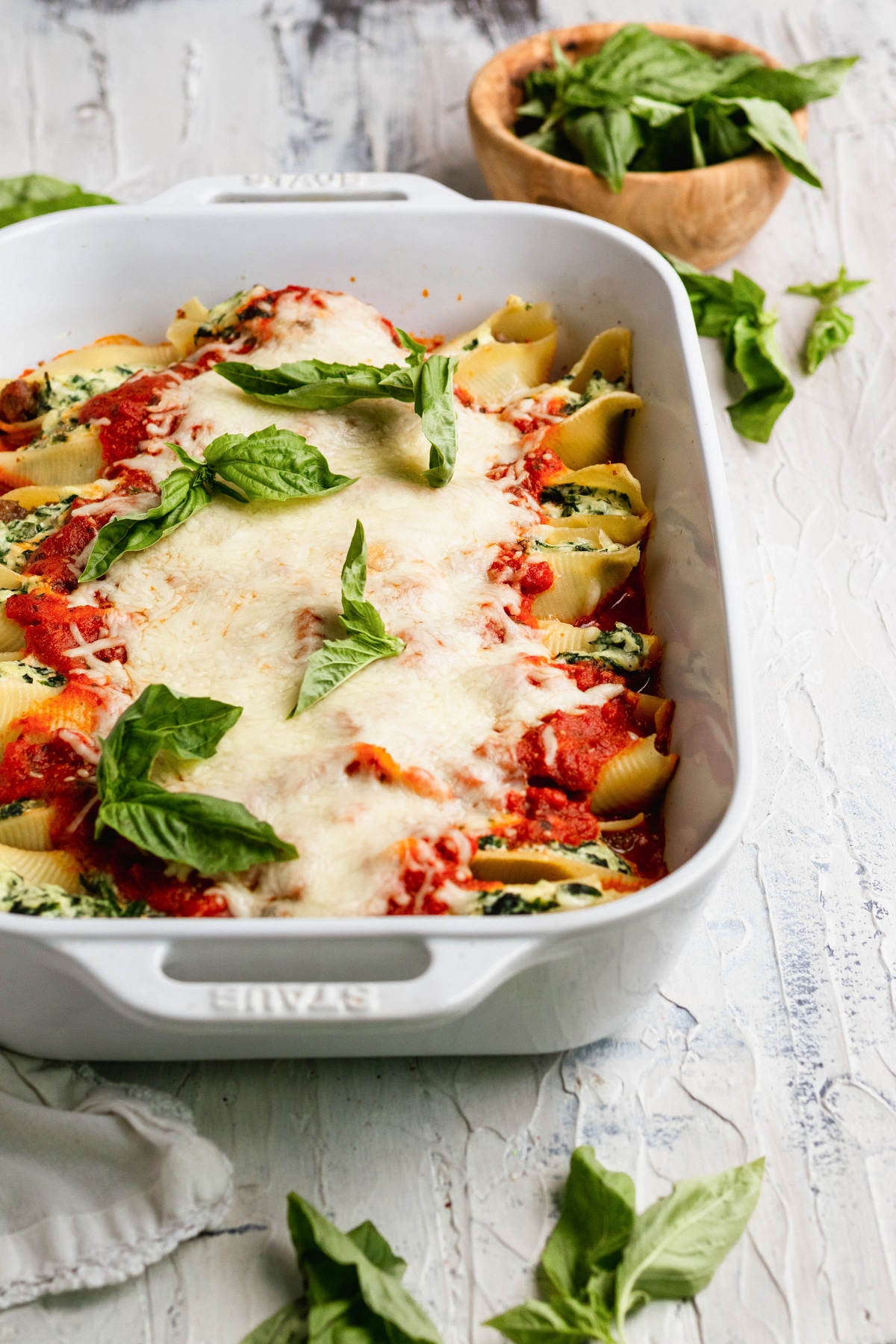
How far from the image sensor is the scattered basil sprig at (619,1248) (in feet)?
7.15

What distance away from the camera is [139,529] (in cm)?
297

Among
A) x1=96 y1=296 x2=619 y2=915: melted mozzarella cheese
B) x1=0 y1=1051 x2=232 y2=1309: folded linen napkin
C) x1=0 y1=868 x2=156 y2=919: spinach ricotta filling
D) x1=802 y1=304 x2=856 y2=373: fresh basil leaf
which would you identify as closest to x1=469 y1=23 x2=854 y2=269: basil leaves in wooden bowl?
x1=802 y1=304 x2=856 y2=373: fresh basil leaf

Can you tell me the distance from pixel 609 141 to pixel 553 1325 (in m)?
3.43

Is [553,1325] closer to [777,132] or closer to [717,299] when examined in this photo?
[717,299]

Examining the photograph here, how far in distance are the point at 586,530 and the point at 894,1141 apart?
156cm

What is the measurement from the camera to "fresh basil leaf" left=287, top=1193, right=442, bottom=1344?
213 cm

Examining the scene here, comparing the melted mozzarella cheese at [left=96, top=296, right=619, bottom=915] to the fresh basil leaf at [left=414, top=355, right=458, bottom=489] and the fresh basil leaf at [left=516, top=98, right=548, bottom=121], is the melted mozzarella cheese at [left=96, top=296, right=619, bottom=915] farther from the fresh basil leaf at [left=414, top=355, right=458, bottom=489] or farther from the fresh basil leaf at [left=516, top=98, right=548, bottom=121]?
the fresh basil leaf at [left=516, top=98, right=548, bottom=121]

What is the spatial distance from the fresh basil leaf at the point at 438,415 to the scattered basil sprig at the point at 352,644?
413mm

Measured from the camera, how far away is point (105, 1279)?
90.5 inches

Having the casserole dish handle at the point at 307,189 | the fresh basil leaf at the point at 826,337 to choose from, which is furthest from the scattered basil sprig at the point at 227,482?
the fresh basil leaf at the point at 826,337

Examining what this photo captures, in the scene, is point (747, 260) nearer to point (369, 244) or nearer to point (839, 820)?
point (369, 244)

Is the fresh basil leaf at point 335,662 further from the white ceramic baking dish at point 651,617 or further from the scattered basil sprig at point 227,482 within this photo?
the white ceramic baking dish at point 651,617

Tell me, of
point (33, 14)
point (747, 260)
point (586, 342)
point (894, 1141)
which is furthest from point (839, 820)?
point (33, 14)

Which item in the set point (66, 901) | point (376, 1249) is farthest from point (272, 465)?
point (376, 1249)
